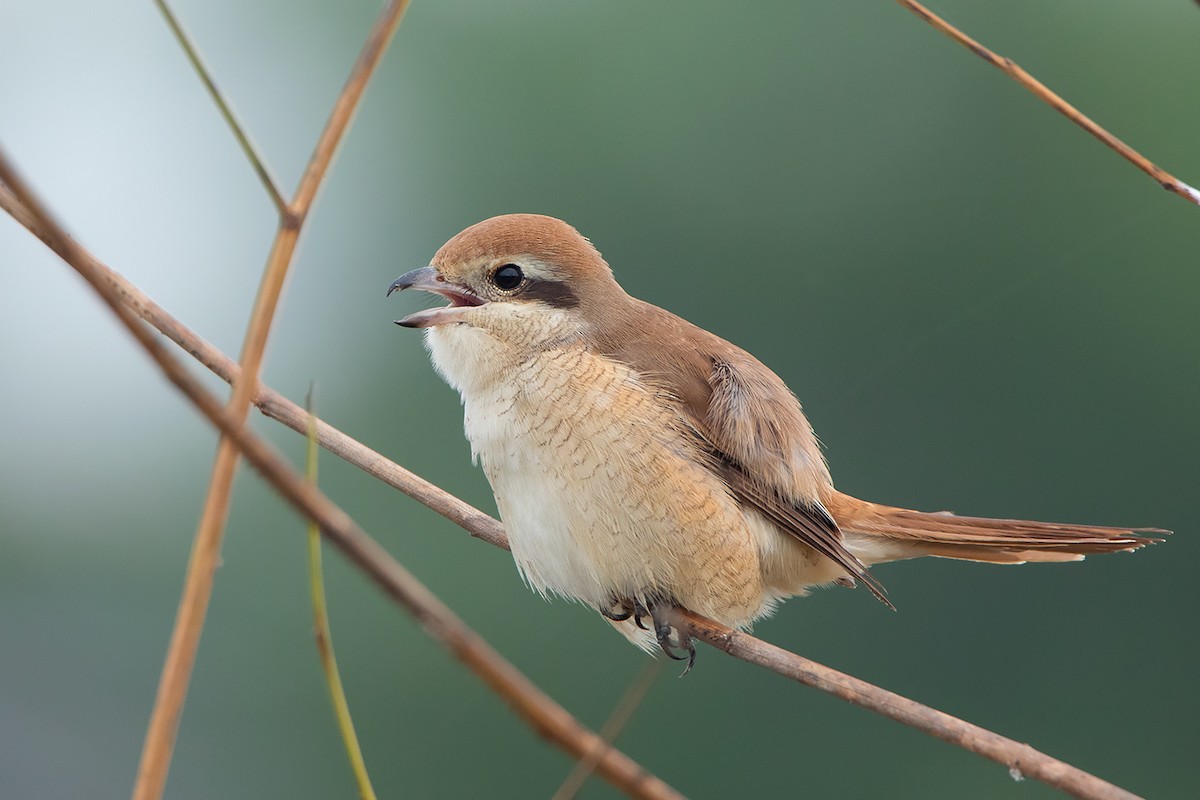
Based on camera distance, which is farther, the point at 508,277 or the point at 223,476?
→ the point at 508,277

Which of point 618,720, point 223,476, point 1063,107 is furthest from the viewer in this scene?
point 1063,107

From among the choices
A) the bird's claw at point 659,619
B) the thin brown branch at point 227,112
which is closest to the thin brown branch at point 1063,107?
the thin brown branch at point 227,112

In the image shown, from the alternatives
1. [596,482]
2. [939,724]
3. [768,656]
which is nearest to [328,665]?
[939,724]

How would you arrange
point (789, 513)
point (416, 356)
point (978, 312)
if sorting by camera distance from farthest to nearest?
point (416, 356) < point (978, 312) < point (789, 513)

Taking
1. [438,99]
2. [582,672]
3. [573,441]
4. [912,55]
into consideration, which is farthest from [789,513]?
[438,99]

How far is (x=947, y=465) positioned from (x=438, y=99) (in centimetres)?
770

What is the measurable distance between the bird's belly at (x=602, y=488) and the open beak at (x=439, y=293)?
20cm

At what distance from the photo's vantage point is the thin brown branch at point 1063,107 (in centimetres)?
158

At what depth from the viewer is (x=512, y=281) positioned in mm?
3000

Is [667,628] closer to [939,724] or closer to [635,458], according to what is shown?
[635,458]

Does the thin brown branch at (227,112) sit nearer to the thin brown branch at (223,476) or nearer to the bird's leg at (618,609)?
the thin brown branch at (223,476)

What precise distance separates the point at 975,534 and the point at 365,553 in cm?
273

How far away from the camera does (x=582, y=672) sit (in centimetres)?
1091

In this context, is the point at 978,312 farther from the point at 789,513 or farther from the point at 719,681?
the point at 789,513
